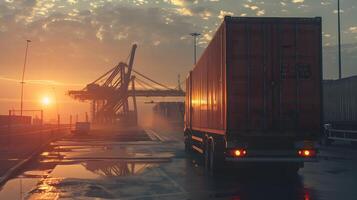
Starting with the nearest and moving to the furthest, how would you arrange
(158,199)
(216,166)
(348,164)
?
(158,199), (216,166), (348,164)

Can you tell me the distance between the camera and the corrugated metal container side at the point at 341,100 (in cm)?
2661

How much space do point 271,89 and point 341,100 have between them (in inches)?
592

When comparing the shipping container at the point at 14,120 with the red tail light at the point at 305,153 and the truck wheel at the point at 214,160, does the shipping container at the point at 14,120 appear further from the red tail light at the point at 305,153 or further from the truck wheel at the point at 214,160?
the red tail light at the point at 305,153

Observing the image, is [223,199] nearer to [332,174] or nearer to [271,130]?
[271,130]

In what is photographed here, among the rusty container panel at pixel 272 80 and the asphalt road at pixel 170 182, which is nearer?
the asphalt road at pixel 170 182

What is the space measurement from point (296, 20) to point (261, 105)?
8.16 ft

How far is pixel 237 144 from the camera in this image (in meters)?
14.1

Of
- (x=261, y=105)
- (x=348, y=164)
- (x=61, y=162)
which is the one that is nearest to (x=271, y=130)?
(x=261, y=105)

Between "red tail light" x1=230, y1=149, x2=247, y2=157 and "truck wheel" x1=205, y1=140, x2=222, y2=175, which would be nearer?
"red tail light" x1=230, y1=149, x2=247, y2=157

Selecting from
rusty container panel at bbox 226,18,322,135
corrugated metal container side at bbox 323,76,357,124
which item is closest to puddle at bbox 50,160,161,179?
rusty container panel at bbox 226,18,322,135

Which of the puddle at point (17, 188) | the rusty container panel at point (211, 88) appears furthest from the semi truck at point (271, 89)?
the puddle at point (17, 188)

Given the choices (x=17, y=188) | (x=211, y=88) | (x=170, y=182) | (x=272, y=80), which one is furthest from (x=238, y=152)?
(x=17, y=188)

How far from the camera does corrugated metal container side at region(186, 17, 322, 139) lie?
14109 mm

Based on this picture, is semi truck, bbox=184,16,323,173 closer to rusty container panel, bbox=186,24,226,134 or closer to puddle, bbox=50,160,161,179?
rusty container panel, bbox=186,24,226,134
